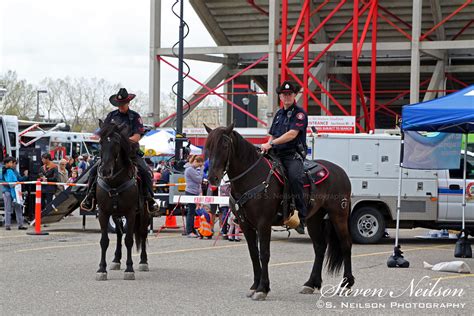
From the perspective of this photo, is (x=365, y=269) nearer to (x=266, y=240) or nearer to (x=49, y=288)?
(x=266, y=240)

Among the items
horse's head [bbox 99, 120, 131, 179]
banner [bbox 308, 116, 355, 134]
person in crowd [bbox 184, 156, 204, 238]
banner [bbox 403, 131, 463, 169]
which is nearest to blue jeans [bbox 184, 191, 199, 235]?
person in crowd [bbox 184, 156, 204, 238]

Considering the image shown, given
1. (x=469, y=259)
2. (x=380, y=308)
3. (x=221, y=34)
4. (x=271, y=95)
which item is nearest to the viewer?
(x=380, y=308)

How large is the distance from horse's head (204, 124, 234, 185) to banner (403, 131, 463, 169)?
5.77m

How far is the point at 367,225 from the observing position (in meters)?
19.4

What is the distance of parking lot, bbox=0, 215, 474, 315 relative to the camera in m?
10.1

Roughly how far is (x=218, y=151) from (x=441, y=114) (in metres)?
4.99

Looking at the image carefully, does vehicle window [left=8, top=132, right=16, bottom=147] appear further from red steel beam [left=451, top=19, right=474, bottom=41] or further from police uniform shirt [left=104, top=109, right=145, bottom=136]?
red steel beam [left=451, top=19, right=474, bottom=41]

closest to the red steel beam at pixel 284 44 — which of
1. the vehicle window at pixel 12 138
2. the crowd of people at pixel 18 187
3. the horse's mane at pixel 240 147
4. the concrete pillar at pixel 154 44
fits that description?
the concrete pillar at pixel 154 44

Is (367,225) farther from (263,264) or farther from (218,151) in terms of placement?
(218,151)

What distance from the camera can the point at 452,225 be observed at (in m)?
19.1

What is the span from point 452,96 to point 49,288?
7183mm

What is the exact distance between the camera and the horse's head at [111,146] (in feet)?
40.9

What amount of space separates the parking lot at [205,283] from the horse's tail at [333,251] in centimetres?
39

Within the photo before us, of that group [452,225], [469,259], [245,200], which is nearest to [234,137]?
[245,200]
